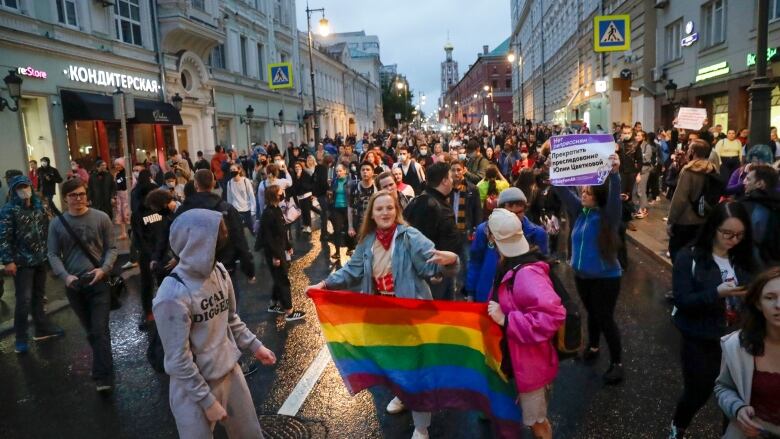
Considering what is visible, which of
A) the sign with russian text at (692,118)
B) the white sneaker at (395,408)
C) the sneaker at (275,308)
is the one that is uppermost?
the sign with russian text at (692,118)

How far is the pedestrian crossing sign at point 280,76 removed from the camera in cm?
2769

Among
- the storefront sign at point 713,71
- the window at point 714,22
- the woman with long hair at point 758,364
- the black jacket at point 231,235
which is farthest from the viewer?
the window at point 714,22

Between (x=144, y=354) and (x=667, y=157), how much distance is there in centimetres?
1527

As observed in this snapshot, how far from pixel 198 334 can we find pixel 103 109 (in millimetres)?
18210

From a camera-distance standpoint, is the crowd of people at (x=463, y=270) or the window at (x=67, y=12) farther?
the window at (x=67, y=12)

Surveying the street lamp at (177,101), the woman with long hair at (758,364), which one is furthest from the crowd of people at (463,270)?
the street lamp at (177,101)

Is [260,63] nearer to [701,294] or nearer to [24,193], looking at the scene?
[24,193]

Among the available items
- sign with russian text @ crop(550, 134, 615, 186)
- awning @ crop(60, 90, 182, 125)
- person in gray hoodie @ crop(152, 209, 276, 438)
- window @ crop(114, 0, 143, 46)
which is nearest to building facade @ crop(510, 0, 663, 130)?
awning @ crop(60, 90, 182, 125)

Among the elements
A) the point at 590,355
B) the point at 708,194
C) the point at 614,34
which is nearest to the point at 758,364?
the point at 590,355

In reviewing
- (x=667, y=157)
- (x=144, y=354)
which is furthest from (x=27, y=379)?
(x=667, y=157)

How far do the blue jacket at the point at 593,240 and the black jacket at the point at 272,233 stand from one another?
3.57 metres

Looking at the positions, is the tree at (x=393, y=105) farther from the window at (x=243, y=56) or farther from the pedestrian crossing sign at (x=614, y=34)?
the pedestrian crossing sign at (x=614, y=34)

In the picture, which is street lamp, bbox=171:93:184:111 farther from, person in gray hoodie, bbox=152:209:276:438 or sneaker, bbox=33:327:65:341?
person in gray hoodie, bbox=152:209:276:438

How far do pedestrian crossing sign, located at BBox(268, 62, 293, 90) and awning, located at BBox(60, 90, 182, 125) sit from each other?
622 cm
